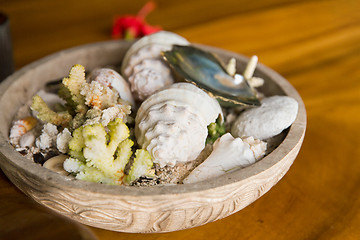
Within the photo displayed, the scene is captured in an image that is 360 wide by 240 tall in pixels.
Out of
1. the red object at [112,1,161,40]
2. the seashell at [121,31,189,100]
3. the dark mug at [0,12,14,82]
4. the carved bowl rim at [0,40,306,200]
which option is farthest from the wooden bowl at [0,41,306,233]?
the red object at [112,1,161,40]

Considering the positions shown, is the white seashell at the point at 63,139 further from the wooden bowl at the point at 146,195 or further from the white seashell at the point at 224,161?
the white seashell at the point at 224,161

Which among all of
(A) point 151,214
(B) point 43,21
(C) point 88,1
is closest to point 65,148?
(A) point 151,214

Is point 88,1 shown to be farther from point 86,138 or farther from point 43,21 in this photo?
point 86,138

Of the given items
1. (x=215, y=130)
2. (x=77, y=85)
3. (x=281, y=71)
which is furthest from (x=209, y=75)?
(x=281, y=71)

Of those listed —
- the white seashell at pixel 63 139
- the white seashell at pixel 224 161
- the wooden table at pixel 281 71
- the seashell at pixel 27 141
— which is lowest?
the wooden table at pixel 281 71

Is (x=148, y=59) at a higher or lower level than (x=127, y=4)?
higher

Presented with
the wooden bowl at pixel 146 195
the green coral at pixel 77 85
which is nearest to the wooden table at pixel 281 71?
the wooden bowl at pixel 146 195

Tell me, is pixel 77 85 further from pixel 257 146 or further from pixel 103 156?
pixel 257 146

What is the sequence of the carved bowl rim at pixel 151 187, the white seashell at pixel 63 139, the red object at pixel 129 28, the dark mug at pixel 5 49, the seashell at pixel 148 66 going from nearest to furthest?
1. the carved bowl rim at pixel 151 187
2. the white seashell at pixel 63 139
3. the seashell at pixel 148 66
4. the dark mug at pixel 5 49
5. the red object at pixel 129 28
